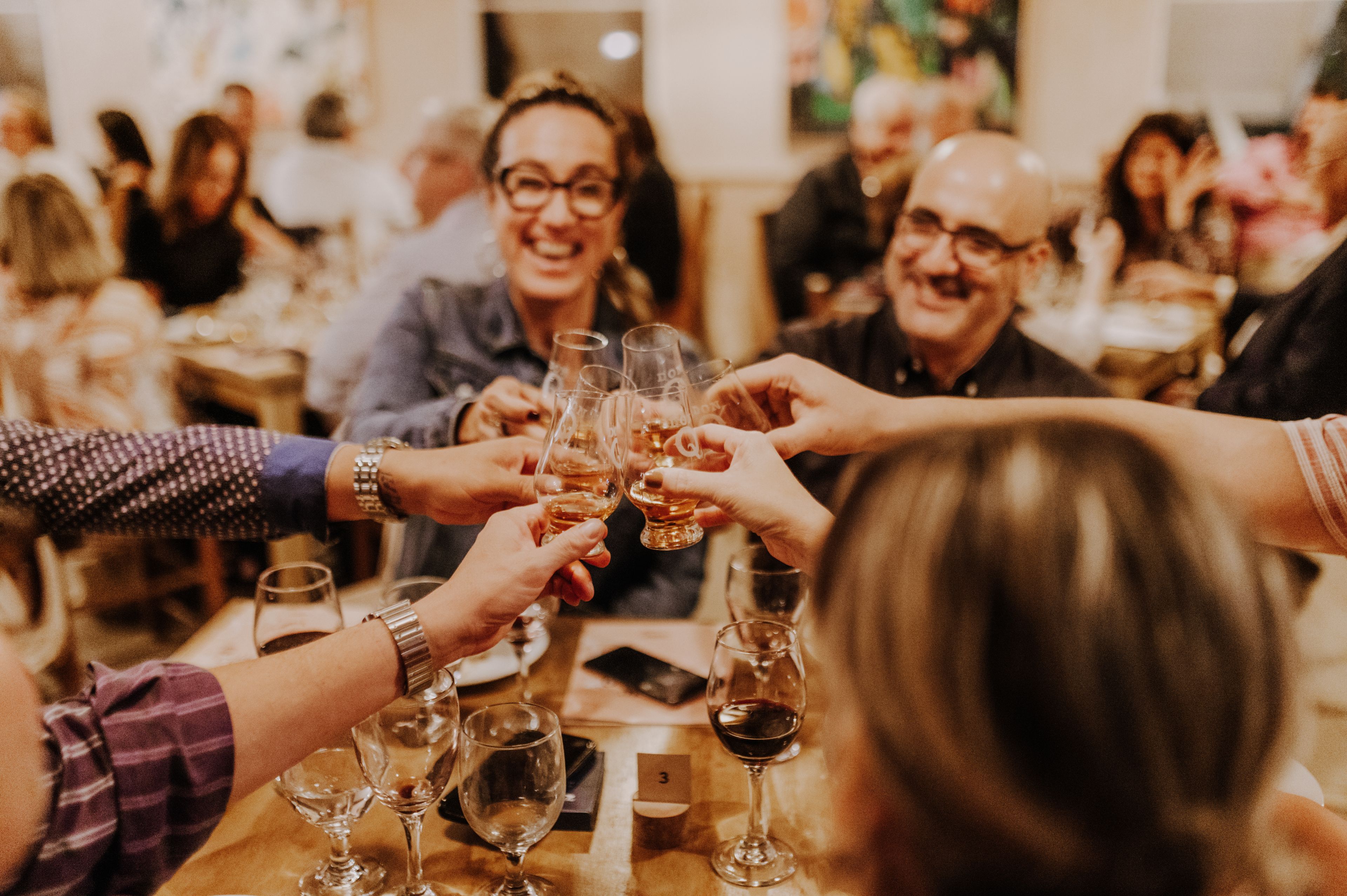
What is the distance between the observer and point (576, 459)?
1332mm

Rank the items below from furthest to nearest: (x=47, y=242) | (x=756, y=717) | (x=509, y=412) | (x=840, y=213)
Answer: (x=840, y=213), (x=47, y=242), (x=509, y=412), (x=756, y=717)

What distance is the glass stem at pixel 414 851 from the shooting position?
1.08 metres

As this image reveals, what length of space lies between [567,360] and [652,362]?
347 mm

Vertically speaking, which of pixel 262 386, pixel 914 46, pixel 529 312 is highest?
pixel 914 46

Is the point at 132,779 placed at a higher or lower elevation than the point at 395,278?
lower

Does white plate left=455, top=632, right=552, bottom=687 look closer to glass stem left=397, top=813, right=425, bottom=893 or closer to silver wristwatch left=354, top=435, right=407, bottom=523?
silver wristwatch left=354, top=435, right=407, bottom=523

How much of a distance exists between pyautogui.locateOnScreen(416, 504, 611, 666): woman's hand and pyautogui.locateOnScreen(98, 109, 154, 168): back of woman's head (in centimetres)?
562

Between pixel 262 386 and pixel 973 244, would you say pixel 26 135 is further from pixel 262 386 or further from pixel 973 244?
pixel 973 244

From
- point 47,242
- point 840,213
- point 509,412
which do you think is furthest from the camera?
point 840,213

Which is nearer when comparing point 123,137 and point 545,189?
point 545,189

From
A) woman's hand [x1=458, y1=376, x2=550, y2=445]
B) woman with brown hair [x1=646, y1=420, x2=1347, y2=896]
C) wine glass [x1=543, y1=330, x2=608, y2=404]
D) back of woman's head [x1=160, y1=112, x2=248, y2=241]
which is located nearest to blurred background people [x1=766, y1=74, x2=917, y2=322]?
back of woman's head [x1=160, y1=112, x2=248, y2=241]

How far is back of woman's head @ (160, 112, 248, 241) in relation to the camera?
489 cm

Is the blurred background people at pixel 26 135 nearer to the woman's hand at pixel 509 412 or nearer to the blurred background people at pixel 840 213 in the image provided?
the blurred background people at pixel 840 213

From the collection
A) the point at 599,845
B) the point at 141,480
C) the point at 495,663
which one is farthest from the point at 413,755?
the point at 141,480
